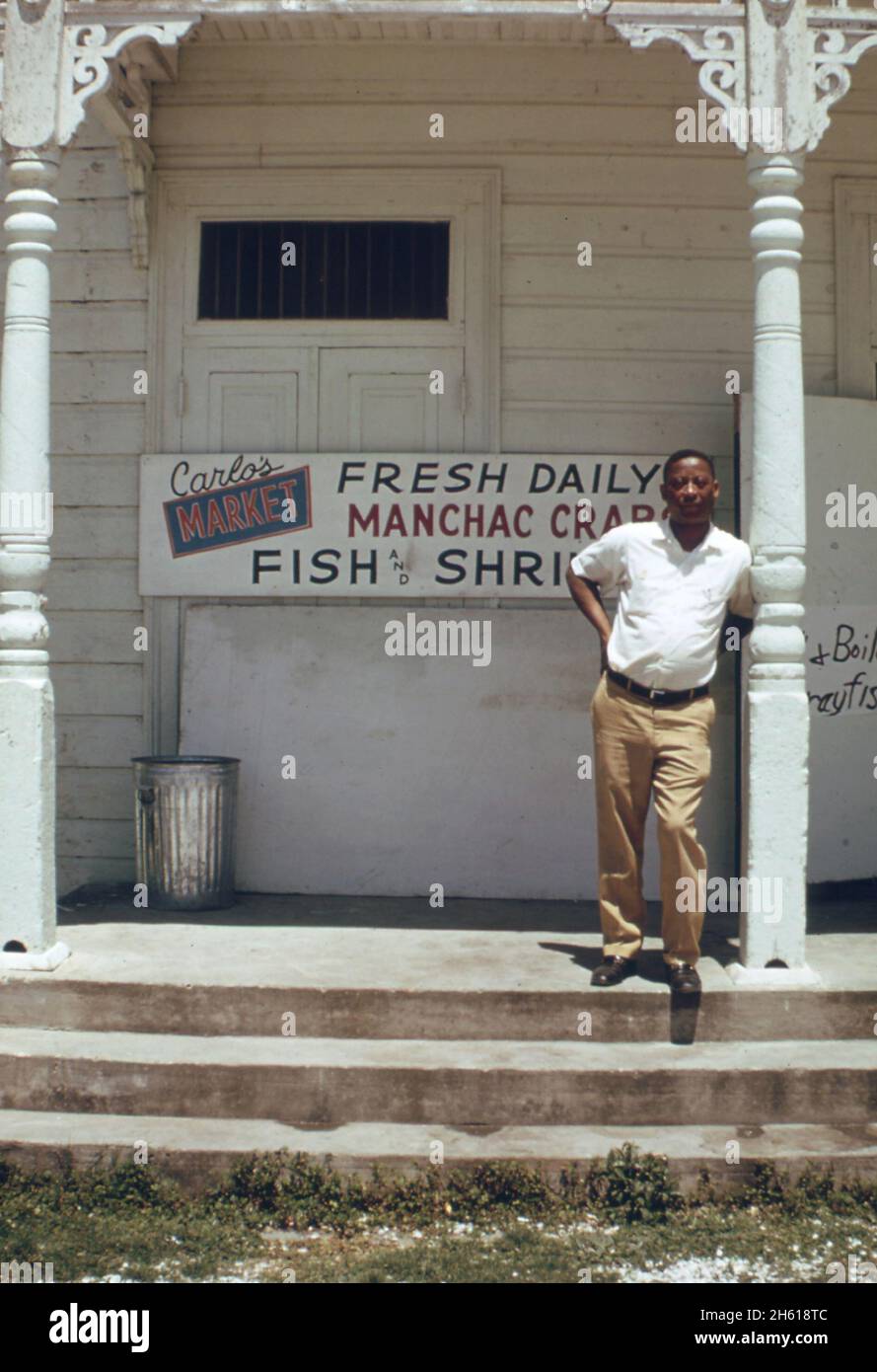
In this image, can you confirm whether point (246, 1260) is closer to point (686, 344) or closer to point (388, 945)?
Result: point (388, 945)

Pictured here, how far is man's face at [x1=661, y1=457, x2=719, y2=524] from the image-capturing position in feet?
18.0

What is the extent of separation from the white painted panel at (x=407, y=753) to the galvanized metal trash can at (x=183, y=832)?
1.72 feet

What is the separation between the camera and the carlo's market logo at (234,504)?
7.60m

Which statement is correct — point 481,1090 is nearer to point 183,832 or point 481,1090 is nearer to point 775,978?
point 775,978

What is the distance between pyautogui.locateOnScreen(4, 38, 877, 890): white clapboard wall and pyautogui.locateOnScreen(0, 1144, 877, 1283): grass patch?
3.18 meters

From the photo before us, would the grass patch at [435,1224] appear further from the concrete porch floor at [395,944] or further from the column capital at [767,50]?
the column capital at [767,50]

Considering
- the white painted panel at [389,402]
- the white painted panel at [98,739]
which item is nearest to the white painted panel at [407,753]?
the white painted panel at [98,739]

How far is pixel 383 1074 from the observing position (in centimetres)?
519

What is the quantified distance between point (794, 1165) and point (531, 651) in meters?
3.29

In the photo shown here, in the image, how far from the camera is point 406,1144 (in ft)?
16.3

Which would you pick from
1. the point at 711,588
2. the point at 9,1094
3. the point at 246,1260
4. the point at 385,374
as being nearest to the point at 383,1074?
the point at 246,1260

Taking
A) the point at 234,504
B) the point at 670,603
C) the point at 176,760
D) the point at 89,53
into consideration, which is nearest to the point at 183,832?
the point at 176,760

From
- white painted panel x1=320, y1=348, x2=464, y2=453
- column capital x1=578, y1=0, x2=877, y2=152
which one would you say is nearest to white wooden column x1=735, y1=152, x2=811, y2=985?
column capital x1=578, y1=0, x2=877, y2=152

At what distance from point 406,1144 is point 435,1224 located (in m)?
0.37
